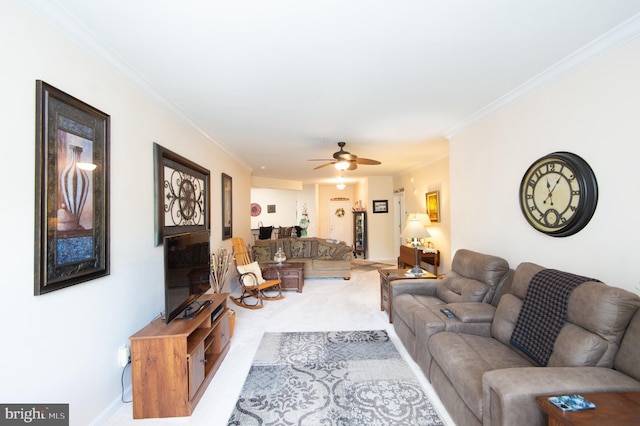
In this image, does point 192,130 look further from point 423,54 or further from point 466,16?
point 466,16

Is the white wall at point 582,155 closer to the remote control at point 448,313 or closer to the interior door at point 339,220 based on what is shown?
the remote control at point 448,313

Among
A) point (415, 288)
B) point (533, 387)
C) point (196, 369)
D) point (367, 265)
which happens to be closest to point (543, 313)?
point (533, 387)

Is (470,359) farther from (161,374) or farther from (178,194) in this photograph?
(178,194)

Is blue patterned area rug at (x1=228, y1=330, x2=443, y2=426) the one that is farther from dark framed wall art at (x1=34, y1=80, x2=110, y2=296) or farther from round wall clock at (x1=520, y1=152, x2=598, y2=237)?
round wall clock at (x1=520, y1=152, x2=598, y2=237)

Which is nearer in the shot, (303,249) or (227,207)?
(227,207)

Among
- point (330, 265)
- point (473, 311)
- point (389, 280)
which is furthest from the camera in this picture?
point (330, 265)

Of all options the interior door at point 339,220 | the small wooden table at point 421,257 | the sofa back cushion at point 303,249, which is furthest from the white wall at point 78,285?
the interior door at point 339,220

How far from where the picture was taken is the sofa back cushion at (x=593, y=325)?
1511 mm

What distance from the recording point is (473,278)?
9.62ft

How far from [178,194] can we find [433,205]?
4.82m

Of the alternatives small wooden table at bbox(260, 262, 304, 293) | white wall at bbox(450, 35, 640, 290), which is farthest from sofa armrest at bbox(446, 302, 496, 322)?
small wooden table at bbox(260, 262, 304, 293)

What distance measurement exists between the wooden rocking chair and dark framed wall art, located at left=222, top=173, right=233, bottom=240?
27cm

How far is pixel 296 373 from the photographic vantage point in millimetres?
2512

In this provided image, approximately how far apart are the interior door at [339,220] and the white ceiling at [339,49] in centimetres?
746
